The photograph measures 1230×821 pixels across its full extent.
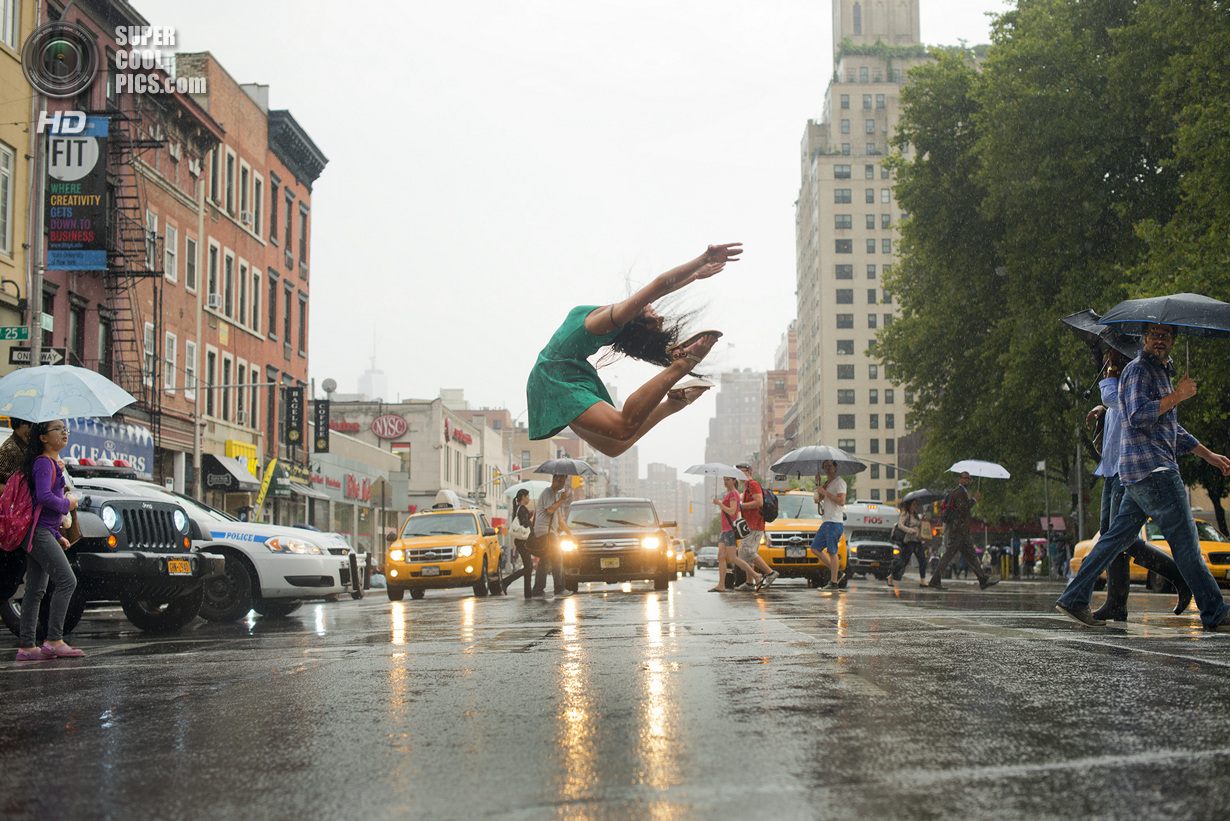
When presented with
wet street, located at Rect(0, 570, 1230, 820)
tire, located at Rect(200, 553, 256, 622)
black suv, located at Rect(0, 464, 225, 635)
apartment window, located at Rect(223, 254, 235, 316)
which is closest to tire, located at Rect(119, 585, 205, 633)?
black suv, located at Rect(0, 464, 225, 635)

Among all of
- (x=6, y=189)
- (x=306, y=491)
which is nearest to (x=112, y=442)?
(x=6, y=189)

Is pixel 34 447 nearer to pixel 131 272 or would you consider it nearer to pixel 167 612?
pixel 167 612

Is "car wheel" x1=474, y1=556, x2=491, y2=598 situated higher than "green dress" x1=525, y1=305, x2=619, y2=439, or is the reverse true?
"green dress" x1=525, y1=305, x2=619, y2=439

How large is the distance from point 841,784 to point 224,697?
3.34 meters

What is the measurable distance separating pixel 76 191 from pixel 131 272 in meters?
3.72

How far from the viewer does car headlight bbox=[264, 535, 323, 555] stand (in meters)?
13.7

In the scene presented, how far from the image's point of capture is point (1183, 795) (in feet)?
10.4

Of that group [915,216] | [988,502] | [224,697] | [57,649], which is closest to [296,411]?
[915,216]

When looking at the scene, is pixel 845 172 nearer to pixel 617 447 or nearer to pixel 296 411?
pixel 296 411

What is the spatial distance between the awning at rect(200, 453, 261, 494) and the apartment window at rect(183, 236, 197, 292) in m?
5.02

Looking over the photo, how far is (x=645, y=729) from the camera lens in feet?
14.3

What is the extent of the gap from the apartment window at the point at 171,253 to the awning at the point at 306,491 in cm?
998

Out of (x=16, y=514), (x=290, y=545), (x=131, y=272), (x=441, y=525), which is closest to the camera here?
(x=16, y=514)

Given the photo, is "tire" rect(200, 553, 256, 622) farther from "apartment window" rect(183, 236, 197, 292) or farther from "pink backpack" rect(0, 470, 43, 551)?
"apartment window" rect(183, 236, 197, 292)
